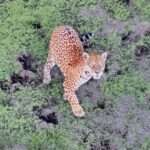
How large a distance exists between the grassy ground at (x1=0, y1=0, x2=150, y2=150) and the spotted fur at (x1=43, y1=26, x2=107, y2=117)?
6.3 inches

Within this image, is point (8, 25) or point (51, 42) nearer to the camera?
point (51, 42)

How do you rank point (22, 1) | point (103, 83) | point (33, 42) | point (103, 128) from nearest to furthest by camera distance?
point (103, 128) → point (103, 83) → point (33, 42) → point (22, 1)

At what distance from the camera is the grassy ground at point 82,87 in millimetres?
7520

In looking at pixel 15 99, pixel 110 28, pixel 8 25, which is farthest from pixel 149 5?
pixel 15 99

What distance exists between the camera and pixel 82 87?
8281 millimetres

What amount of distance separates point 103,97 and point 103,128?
561 mm

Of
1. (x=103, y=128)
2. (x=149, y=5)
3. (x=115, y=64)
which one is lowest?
(x=103, y=128)

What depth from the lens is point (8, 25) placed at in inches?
362

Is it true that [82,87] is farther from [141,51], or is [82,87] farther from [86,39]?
[141,51]

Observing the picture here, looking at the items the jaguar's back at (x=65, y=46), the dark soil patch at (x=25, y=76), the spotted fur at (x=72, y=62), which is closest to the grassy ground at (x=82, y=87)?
the dark soil patch at (x=25, y=76)

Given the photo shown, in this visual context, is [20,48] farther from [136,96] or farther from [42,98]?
[136,96]

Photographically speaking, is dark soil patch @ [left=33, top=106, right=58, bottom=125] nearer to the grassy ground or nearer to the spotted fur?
the grassy ground

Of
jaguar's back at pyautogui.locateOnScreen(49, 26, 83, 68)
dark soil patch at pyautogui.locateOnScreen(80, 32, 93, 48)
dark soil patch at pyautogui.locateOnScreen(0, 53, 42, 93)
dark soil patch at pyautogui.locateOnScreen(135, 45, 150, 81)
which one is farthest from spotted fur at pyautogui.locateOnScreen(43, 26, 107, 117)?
dark soil patch at pyautogui.locateOnScreen(135, 45, 150, 81)

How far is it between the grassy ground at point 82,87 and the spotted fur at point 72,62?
0.53 ft
